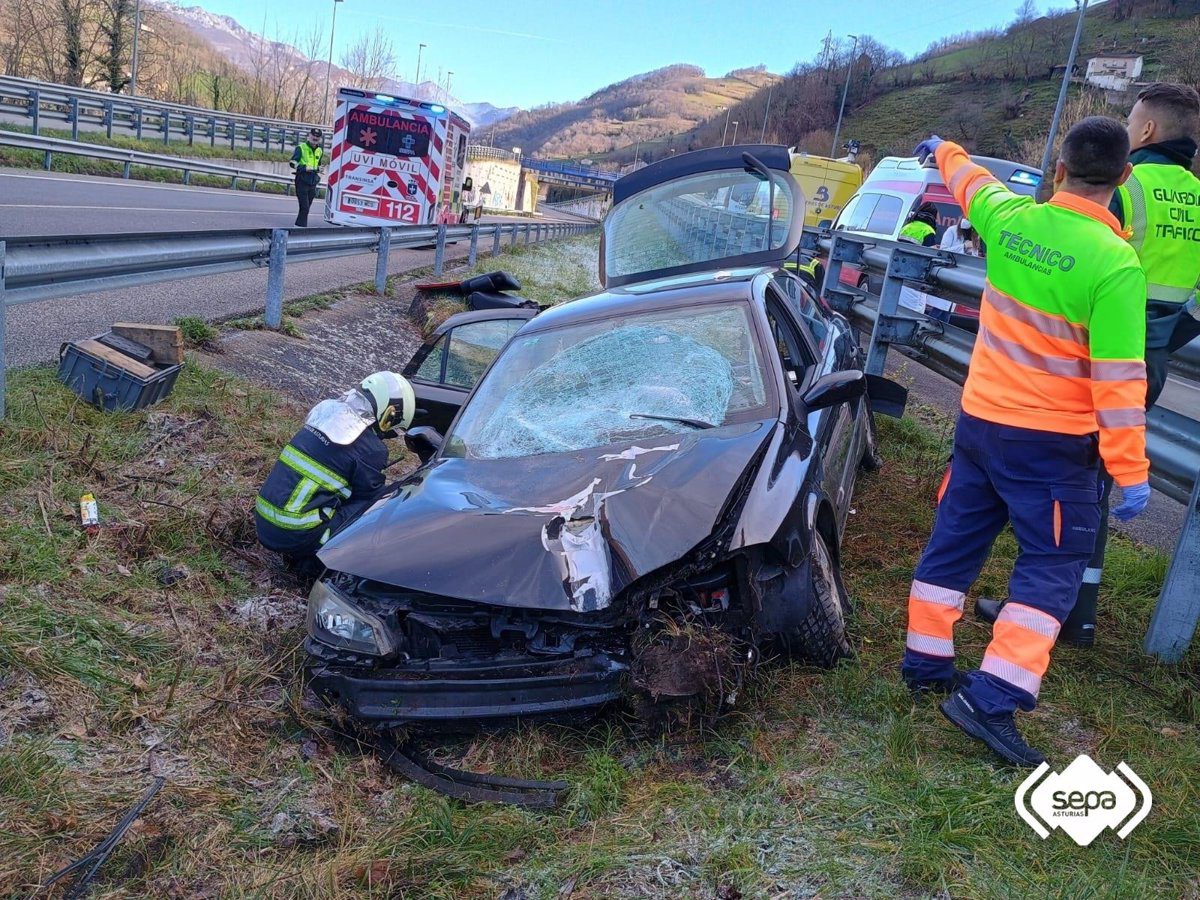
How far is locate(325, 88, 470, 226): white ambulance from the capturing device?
1827 cm

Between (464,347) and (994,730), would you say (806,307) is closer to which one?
(464,347)

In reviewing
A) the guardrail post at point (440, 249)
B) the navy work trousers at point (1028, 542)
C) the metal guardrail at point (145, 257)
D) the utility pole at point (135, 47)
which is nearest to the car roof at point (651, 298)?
the navy work trousers at point (1028, 542)

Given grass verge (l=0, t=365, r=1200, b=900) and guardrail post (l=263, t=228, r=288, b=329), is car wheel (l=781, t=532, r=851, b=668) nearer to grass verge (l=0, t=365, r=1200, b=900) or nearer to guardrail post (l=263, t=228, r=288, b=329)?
grass verge (l=0, t=365, r=1200, b=900)

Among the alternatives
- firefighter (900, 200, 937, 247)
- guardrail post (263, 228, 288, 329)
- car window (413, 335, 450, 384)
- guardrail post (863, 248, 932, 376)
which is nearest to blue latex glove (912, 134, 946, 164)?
guardrail post (863, 248, 932, 376)

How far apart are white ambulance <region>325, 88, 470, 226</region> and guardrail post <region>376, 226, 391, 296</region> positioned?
25.5ft

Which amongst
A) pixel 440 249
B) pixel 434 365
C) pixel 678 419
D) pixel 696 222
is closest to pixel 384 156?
pixel 440 249

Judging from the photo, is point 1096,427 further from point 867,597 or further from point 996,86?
point 996,86

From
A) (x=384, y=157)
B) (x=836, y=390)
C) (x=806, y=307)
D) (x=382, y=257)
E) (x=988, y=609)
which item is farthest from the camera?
(x=384, y=157)

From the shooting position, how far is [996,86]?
73.8 m

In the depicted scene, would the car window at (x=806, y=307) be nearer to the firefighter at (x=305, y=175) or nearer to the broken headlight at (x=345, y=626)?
the broken headlight at (x=345, y=626)

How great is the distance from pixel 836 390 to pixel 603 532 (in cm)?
125

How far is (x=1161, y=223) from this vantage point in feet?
12.1

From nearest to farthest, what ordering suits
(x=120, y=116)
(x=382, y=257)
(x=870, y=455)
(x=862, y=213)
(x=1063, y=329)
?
(x=1063, y=329), (x=870, y=455), (x=382, y=257), (x=862, y=213), (x=120, y=116)

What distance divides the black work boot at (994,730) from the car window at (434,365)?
365 centimetres
